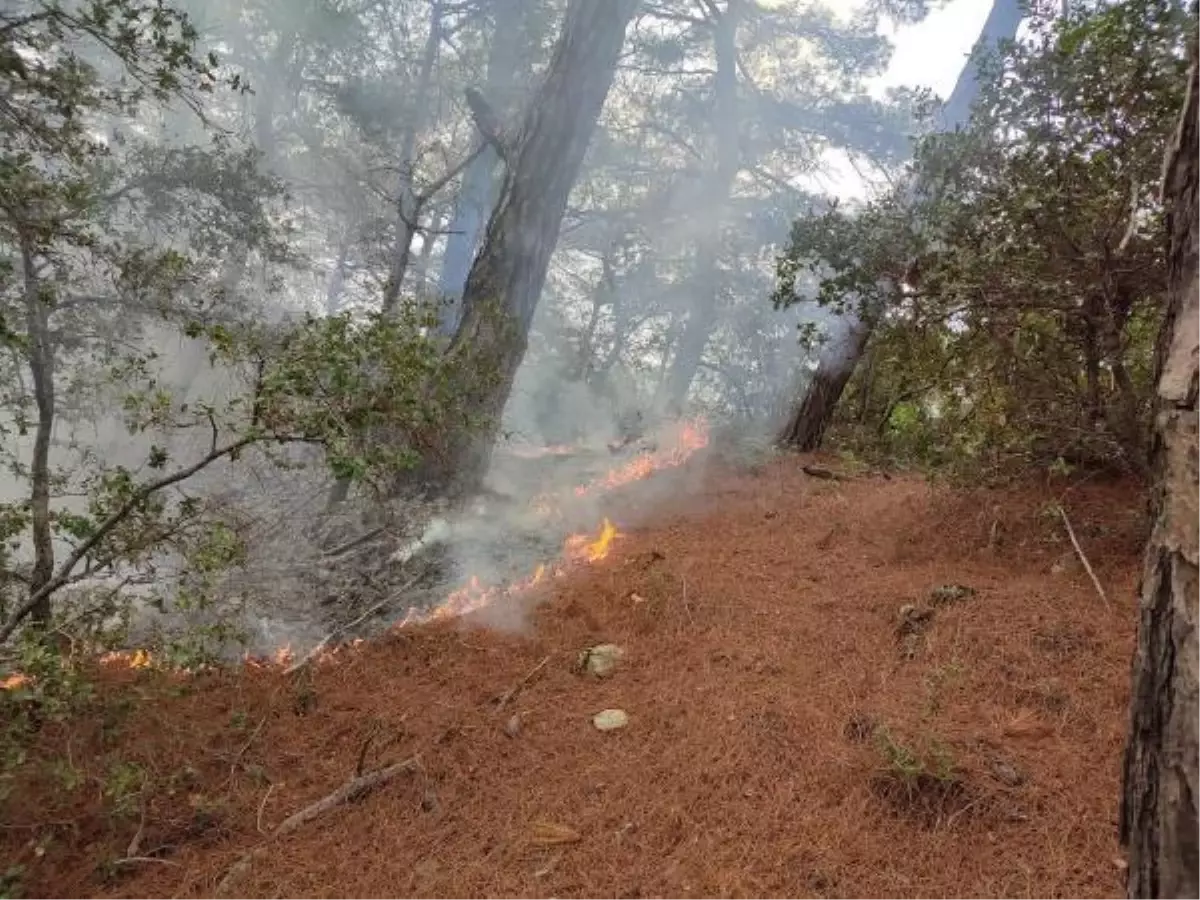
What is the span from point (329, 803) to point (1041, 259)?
5.68m

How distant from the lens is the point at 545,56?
1709 cm

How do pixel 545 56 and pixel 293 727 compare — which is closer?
pixel 293 727

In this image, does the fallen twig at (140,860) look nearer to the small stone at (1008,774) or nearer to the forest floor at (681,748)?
the forest floor at (681,748)

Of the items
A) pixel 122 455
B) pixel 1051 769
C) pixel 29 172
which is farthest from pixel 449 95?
pixel 1051 769

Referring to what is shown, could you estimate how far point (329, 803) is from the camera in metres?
3.85

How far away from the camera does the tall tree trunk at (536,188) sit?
8641 millimetres

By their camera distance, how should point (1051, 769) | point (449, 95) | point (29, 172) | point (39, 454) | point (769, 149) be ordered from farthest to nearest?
point (769, 149) → point (449, 95) → point (39, 454) → point (29, 172) → point (1051, 769)

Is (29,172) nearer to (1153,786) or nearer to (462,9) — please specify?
(1153,786)

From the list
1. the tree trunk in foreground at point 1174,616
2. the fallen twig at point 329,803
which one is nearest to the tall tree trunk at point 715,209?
the fallen twig at point 329,803

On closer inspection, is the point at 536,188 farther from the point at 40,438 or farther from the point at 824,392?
the point at 40,438

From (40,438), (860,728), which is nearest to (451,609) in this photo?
(40,438)

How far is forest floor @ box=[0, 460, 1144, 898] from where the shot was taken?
3111mm

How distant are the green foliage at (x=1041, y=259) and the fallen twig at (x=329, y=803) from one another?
4700mm

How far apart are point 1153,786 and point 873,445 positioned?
29.6ft
